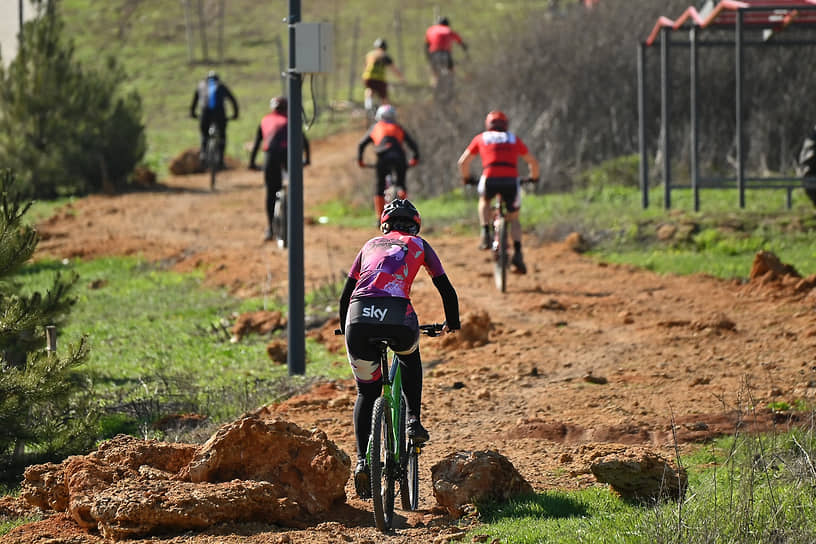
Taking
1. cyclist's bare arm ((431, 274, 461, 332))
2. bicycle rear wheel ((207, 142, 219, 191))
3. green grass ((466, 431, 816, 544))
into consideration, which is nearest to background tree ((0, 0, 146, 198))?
bicycle rear wheel ((207, 142, 219, 191))

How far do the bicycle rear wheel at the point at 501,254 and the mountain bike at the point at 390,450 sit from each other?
23.7ft

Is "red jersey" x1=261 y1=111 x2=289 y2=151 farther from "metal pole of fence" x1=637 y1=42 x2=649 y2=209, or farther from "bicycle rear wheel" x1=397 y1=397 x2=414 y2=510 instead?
"bicycle rear wheel" x1=397 y1=397 x2=414 y2=510

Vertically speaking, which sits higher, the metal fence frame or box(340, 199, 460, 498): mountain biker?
the metal fence frame

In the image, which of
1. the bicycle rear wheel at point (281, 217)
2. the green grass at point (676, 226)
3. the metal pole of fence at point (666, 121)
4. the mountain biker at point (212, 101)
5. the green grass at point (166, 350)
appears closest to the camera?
the green grass at point (166, 350)

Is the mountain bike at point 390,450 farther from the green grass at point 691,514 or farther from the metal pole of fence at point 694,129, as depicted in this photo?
the metal pole of fence at point 694,129

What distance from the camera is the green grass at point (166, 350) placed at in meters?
10.3

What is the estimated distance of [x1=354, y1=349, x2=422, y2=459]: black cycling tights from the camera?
22.1 ft

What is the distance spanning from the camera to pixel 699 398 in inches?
373

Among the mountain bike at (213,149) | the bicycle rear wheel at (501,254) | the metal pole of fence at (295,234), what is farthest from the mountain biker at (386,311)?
the mountain bike at (213,149)

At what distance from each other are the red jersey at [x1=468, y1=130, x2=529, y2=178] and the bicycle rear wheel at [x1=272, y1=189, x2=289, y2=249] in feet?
13.1

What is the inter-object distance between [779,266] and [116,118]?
16529mm

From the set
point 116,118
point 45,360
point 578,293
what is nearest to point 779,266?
point 578,293

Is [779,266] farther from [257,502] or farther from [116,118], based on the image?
[116,118]

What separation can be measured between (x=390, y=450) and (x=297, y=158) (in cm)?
510
